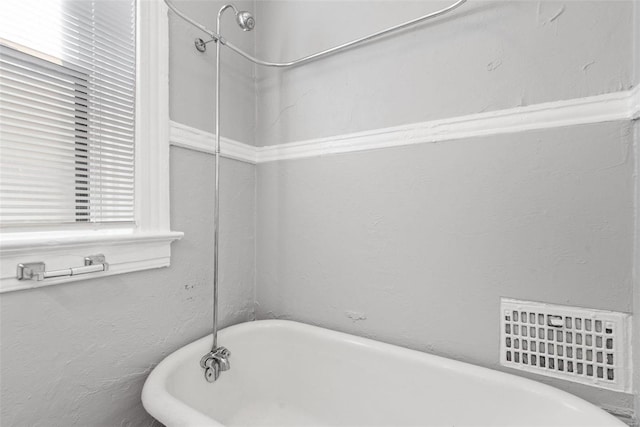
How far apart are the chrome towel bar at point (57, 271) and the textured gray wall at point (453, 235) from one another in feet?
2.32

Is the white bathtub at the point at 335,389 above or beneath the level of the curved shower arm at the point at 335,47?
beneath

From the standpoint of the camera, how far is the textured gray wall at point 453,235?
2.75 ft

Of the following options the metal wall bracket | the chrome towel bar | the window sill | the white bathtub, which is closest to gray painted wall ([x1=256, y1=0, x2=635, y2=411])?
the white bathtub

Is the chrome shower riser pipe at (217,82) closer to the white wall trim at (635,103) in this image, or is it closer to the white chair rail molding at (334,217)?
the white chair rail molding at (334,217)

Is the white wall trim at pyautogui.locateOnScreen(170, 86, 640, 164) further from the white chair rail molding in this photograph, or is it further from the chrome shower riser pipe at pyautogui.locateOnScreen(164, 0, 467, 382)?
the chrome shower riser pipe at pyautogui.locateOnScreen(164, 0, 467, 382)

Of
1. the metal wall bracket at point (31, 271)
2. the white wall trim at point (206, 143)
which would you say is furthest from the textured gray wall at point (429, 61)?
the metal wall bracket at point (31, 271)

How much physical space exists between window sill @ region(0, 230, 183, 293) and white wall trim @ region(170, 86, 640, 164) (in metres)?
0.40

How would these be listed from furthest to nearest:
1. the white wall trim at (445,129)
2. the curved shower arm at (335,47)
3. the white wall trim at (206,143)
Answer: the white wall trim at (206,143) < the curved shower arm at (335,47) < the white wall trim at (445,129)

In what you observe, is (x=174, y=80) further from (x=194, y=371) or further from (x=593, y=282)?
(x=593, y=282)

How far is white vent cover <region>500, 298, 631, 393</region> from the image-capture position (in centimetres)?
81

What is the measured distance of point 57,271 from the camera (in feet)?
2.56

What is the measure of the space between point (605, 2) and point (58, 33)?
158 cm

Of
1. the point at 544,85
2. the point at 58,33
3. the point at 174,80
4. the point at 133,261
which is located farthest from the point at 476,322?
the point at 58,33

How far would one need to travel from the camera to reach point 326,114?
1.29 m
